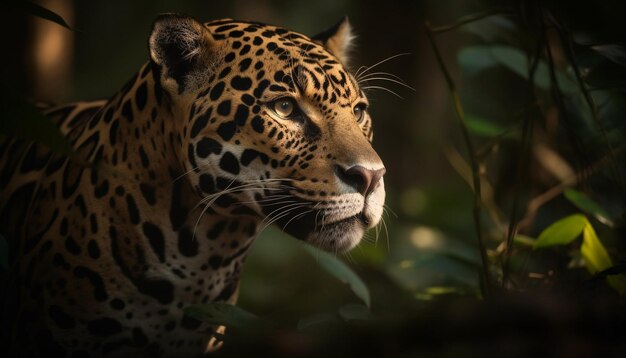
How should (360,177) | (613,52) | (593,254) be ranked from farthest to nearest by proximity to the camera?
(593,254) → (613,52) → (360,177)

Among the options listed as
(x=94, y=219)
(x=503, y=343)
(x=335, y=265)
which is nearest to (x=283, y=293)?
(x=335, y=265)

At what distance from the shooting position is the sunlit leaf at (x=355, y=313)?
270cm

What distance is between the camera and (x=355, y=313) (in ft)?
9.00

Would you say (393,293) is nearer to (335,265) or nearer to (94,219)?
(335,265)

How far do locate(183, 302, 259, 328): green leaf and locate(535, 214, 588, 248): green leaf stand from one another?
1.25 metres

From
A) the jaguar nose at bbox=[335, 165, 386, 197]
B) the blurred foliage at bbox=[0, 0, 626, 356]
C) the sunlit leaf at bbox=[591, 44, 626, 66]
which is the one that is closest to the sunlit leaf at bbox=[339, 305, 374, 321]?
the blurred foliage at bbox=[0, 0, 626, 356]

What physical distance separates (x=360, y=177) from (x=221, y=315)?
0.66m

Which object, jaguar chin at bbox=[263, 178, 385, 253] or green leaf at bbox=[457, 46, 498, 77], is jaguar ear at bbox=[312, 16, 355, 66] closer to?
green leaf at bbox=[457, 46, 498, 77]

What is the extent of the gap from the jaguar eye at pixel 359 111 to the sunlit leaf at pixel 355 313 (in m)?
0.70

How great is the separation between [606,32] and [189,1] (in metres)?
11.0

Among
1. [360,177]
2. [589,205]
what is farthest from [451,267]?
[360,177]

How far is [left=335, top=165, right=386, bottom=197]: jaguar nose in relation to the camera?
8.02 feet

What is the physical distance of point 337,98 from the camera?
8.80 ft

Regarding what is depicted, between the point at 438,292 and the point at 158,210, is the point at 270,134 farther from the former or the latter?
the point at 438,292
